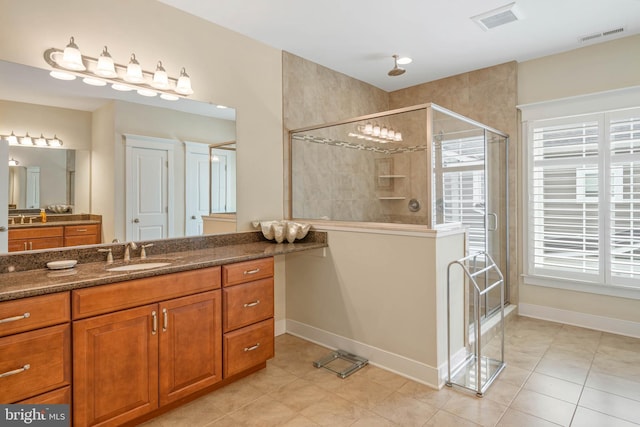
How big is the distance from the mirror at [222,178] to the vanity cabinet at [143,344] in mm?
864

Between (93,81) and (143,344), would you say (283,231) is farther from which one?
(93,81)

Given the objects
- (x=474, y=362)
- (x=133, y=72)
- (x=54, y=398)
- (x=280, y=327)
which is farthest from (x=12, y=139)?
(x=474, y=362)

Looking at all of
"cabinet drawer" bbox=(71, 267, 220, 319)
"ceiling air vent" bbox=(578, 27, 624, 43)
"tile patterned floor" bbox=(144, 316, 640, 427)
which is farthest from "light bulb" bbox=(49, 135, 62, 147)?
"ceiling air vent" bbox=(578, 27, 624, 43)

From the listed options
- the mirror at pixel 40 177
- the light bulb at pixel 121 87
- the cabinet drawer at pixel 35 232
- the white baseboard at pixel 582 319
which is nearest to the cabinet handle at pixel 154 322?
the cabinet drawer at pixel 35 232

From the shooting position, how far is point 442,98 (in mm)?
4352

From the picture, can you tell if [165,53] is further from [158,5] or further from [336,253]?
[336,253]

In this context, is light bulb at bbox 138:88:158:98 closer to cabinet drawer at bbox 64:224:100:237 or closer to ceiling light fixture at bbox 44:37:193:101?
ceiling light fixture at bbox 44:37:193:101

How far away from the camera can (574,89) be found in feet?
11.5

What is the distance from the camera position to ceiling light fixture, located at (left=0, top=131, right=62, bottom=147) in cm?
210

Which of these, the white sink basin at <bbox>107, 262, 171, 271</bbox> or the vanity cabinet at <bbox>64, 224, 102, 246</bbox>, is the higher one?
the vanity cabinet at <bbox>64, 224, 102, 246</bbox>

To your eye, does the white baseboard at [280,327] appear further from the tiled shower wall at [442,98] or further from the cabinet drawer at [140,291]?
the cabinet drawer at [140,291]

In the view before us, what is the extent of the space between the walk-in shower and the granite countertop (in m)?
0.78

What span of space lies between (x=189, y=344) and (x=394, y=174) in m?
2.50

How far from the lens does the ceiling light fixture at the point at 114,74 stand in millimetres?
2174
